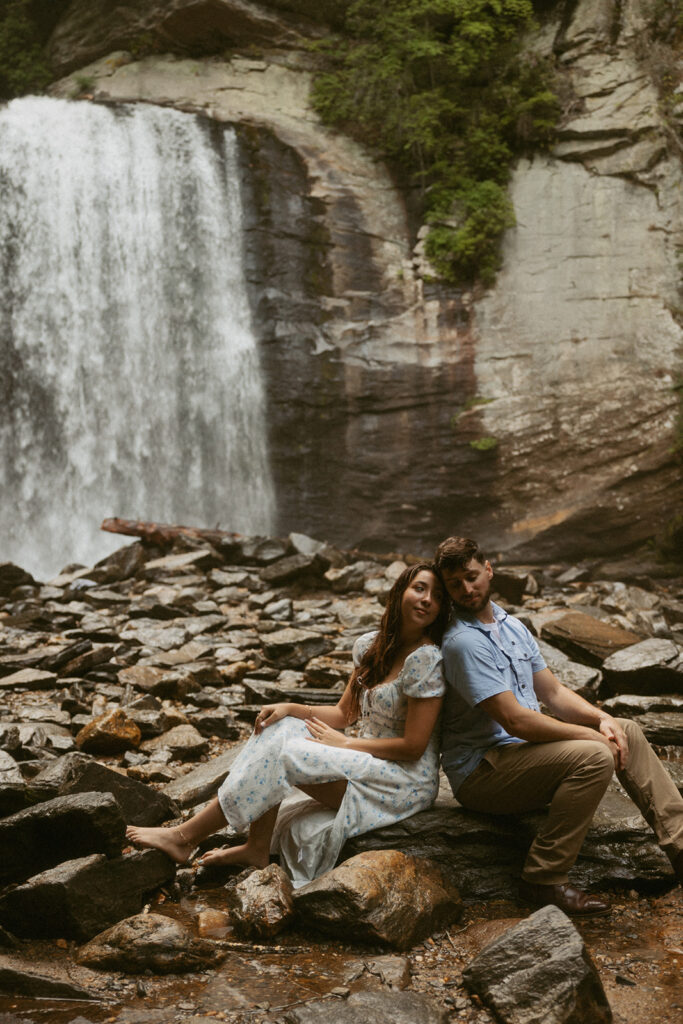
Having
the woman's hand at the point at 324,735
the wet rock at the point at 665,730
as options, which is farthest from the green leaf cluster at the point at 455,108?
the woman's hand at the point at 324,735

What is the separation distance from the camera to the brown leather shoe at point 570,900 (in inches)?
127

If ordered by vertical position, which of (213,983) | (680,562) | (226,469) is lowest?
(680,562)

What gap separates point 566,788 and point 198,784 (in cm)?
206

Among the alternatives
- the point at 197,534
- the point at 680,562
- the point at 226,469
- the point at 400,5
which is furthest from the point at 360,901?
the point at 400,5

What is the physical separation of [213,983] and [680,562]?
34.5ft

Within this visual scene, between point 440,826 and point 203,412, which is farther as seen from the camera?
point 203,412

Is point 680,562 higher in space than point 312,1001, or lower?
lower

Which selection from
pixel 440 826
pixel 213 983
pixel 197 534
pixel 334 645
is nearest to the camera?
pixel 213 983

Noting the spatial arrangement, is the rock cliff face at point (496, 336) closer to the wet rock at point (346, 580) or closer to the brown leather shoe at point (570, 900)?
the wet rock at point (346, 580)

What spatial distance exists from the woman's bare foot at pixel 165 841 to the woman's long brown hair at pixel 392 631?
993 mm

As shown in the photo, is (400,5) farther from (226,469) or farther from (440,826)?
(440,826)

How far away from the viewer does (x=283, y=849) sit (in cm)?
357

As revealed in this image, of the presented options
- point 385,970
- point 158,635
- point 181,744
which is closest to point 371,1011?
point 385,970

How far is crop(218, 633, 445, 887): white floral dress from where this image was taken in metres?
3.43
